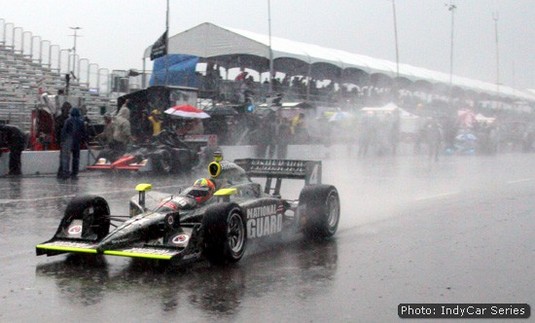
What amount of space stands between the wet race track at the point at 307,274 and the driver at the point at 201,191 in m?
0.76

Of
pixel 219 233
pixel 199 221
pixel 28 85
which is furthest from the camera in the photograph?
pixel 28 85

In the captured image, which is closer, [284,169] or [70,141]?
[284,169]

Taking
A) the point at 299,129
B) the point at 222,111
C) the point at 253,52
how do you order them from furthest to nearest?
the point at 253,52 → the point at 299,129 → the point at 222,111

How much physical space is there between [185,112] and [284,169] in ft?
44.8

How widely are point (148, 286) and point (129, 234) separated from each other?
0.85 m

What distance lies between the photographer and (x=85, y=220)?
8414mm

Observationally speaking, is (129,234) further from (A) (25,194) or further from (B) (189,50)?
(B) (189,50)

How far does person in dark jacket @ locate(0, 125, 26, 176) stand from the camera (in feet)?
62.2

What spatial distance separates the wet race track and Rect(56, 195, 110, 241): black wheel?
0.28 meters

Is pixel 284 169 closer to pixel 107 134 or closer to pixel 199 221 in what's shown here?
pixel 199 221

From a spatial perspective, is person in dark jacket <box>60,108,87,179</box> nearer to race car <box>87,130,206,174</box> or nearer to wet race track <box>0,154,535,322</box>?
race car <box>87,130,206,174</box>

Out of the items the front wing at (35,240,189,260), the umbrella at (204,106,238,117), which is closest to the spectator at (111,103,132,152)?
the umbrella at (204,106,238,117)

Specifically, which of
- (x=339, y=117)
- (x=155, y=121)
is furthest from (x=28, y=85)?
(x=339, y=117)

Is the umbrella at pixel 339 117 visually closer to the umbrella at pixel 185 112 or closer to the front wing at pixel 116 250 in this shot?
the umbrella at pixel 185 112
